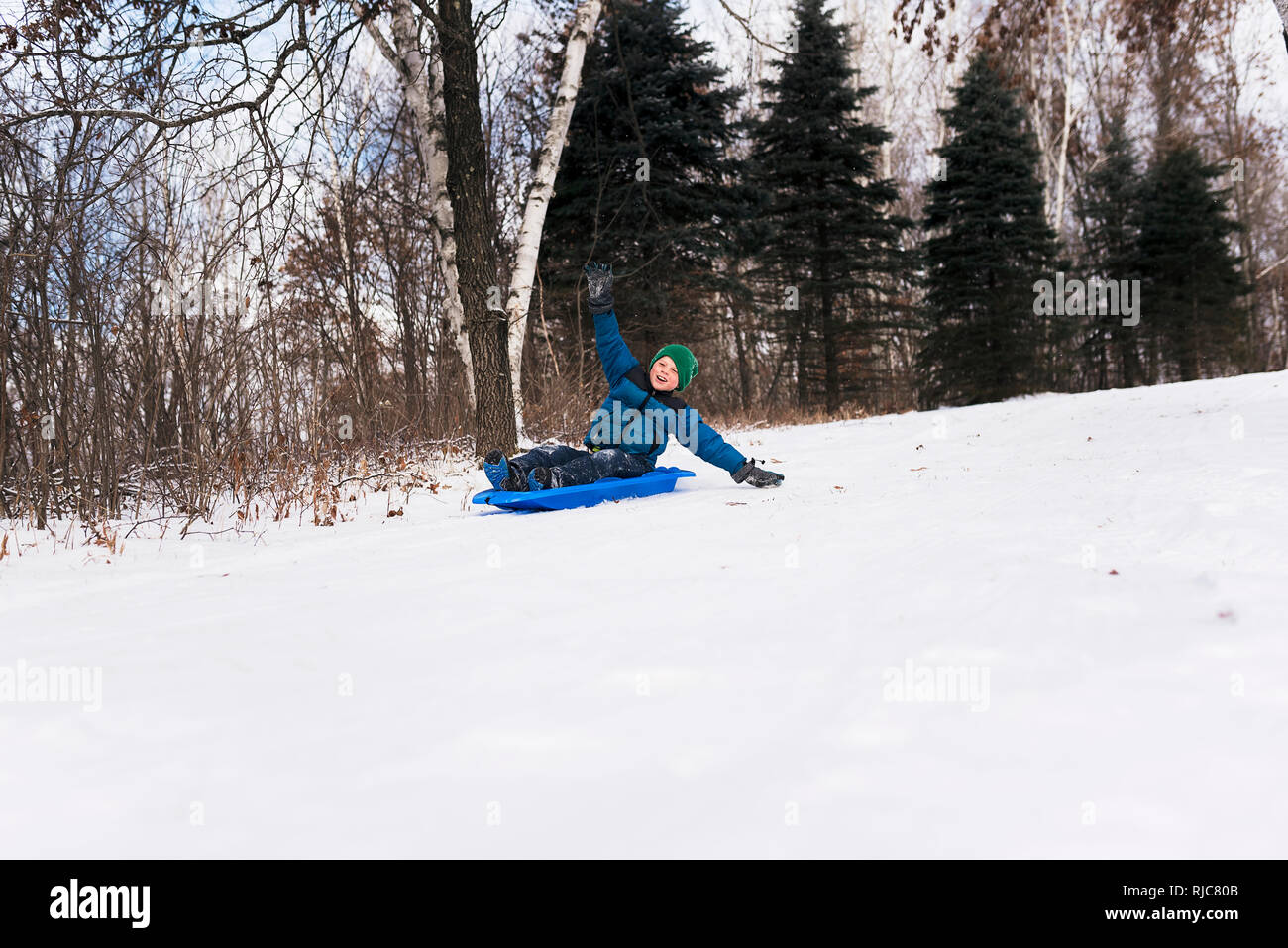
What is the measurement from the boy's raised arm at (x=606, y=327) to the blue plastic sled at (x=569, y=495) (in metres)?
0.76

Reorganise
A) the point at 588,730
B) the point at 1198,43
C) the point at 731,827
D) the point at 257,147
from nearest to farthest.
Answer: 1. the point at 731,827
2. the point at 588,730
3. the point at 257,147
4. the point at 1198,43

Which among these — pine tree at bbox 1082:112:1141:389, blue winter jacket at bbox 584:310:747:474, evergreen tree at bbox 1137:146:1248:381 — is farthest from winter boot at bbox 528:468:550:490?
evergreen tree at bbox 1137:146:1248:381

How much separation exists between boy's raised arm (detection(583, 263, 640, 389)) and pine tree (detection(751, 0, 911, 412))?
37.4 ft

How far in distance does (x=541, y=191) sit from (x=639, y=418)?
400 centimetres

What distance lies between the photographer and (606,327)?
537 cm

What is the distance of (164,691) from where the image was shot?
200 centimetres

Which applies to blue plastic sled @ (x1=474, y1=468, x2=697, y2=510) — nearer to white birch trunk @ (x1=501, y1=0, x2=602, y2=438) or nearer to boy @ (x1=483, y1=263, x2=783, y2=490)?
boy @ (x1=483, y1=263, x2=783, y2=490)

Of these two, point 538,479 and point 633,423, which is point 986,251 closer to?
point 633,423

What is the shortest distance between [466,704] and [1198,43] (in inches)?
429

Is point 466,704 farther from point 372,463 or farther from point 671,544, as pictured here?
point 372,463

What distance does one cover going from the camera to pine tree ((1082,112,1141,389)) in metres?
21.4

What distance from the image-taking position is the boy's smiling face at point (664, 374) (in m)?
5.30

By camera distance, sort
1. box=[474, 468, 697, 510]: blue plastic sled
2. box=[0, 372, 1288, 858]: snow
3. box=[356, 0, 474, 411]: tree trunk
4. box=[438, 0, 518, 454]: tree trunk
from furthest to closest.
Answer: box=[356, 0, 474, 411]: tree trunk
box=[438, 0, 518, 454]: tree trunk
box=[474, 468, 697, 510]: blue plastic sled
box=[0, 372, 1288, 858]: snow
